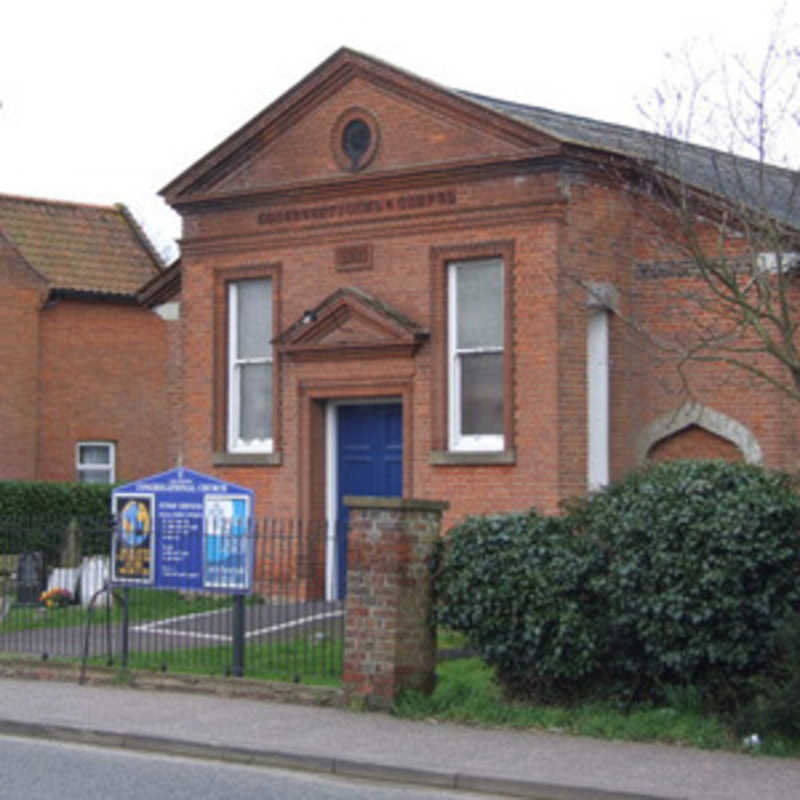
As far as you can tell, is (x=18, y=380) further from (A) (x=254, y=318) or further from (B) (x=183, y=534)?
(B) (x=183, y=534)

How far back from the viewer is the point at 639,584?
12703 mm

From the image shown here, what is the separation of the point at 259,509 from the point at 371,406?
2024 mm

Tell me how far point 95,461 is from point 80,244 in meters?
4.22

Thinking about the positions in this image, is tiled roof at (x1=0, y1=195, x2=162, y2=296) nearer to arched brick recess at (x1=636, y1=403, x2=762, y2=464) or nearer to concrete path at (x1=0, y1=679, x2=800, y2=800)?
arched brick recess at (x1=636, y1=403, x2=762, y2=464)

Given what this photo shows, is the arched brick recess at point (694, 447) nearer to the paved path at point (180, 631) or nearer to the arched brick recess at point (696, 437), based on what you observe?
the arched brick recess at point (696, 437)

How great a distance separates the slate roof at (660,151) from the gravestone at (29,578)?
25.5 feet

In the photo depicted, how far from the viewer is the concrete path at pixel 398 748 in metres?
10.7

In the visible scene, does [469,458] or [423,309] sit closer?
[469,458]

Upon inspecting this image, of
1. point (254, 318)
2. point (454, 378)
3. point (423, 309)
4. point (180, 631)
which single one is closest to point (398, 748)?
point (180, 631)

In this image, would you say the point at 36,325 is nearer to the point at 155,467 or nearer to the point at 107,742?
the point at 155,467

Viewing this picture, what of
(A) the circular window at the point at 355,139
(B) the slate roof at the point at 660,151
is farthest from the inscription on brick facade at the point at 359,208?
(B) the slate roof at the point at 660,151

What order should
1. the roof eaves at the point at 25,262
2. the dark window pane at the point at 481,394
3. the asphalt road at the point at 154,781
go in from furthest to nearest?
the roof eaves at the point at 25,262 → the dark window pane at the point at 481,394 → the asphalt road at the point at 154,781

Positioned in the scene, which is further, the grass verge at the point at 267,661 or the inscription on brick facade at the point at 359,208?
the inscription on brick facade at the point at 359,208

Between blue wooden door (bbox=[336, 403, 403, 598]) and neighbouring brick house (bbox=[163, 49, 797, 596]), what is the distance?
0.03 m
